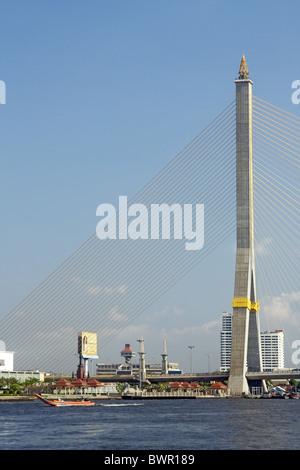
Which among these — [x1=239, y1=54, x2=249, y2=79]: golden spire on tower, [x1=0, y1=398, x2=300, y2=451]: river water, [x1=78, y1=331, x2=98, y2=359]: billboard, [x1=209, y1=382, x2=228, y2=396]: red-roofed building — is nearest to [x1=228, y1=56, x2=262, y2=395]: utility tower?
[x1=239, y1=54, x2=249, y2=79]: golden spire on tower

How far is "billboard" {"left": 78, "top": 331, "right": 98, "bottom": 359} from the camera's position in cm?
17425

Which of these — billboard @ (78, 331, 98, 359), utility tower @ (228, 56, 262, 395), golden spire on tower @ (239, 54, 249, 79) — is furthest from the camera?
billboard @ (78, 331, 98, 359)

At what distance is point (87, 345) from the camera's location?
17675 cm

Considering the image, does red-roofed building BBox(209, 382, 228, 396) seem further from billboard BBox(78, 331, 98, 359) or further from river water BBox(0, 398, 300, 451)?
river water BBox(0, 398, 300, 451)

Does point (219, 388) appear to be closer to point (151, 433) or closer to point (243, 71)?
point (243, 71)

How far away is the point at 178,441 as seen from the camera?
47.0m

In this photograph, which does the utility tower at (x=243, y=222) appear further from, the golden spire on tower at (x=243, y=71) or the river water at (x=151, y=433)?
the river water at (x=151, y=433)

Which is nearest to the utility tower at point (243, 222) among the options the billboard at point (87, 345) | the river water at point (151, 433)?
the river water at point (151, 433)

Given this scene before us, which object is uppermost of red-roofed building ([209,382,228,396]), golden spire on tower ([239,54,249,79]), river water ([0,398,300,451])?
golden spire on tower ([239,54,249,79])

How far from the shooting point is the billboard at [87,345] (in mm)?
174250

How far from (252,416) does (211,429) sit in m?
15.8

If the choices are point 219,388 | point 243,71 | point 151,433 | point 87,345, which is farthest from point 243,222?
point 87,345
